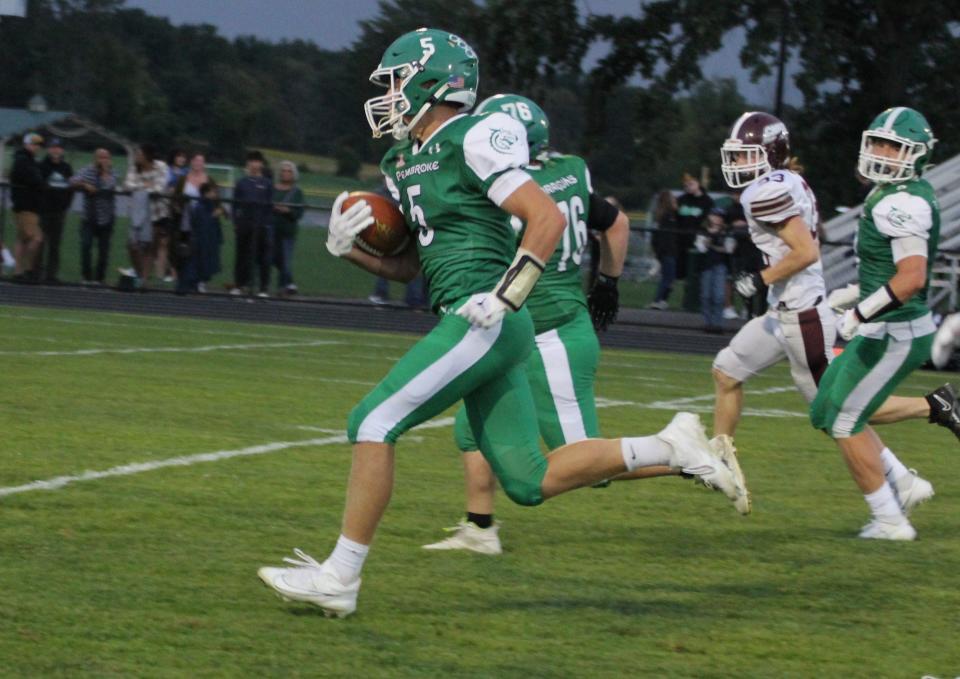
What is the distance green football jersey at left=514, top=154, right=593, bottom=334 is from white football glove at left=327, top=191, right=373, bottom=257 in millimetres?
1287

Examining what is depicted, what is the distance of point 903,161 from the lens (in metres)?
6.78

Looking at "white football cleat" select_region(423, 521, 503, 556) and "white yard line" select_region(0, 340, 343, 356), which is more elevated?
"white football cleat" select_region(423, 521, 503, 556)

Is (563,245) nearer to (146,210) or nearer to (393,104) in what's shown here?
(393,104)

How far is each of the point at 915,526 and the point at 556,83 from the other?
78.6 feet

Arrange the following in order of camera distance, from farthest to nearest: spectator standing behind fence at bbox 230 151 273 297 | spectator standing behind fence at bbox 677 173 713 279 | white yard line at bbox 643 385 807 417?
spectator standing behind fence at bbox 230 151 273 297
spectator standing behind fence at bbox 677 173 713 279
white yard line at bbox 643 385 807 417

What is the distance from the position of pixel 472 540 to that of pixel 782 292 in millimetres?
2128

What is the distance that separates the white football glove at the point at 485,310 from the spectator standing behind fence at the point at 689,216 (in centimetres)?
1418

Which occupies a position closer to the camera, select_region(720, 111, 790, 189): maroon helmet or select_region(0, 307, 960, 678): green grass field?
select_region(0, 307, 960, 678): green grass field

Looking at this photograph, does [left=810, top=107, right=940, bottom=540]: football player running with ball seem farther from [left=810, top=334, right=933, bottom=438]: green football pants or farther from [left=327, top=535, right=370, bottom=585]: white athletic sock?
[left=327, top=535, right=370, bottom=585]: white athletic sock

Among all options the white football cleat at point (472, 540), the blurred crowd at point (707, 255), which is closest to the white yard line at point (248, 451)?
the white football cleat at point (472, 540)

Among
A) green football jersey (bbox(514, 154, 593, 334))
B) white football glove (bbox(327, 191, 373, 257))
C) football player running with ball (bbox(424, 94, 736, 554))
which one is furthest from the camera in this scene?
green football jersey (bbox(514, 154, 593, 334))

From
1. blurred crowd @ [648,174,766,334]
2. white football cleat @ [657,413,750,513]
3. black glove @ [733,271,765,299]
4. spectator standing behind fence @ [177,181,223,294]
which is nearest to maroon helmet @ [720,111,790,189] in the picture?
black glove @ [733,271,765,299]

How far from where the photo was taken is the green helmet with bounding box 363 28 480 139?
4.98 m

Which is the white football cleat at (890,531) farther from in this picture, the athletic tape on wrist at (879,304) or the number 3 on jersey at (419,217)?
the number 3 on jersey at (419,217)
